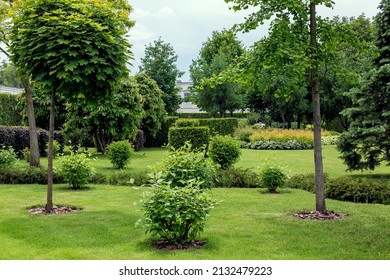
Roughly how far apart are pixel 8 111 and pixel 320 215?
22.5 meters

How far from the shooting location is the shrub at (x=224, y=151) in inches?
527

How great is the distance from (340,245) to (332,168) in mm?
9985

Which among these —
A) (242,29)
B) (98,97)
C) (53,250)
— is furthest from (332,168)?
(53,250)

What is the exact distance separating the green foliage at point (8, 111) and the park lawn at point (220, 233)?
17.7 m

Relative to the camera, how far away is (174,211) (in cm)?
574

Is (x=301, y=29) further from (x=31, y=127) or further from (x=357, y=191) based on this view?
(x=31, y=127)

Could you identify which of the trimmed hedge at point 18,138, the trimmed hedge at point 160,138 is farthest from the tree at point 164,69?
the trimmed hedge at point 18,138

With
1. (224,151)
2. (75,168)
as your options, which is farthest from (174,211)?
(224,151)

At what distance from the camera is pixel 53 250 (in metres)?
6.06

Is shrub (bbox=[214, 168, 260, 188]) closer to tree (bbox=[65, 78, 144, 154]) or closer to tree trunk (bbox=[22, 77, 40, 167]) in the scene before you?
tree trunk (bbox=[22, 77, 40, 167])

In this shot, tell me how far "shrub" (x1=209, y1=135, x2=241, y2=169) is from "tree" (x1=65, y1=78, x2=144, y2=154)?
28.0 feet

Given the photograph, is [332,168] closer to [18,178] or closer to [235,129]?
[18,178]

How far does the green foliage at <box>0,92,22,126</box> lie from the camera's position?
26.3 m

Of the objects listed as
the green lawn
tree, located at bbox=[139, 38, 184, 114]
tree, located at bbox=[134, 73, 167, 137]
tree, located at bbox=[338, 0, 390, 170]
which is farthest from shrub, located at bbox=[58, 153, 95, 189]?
→ tree, located at bbox=[139, 38, 184, 114]
